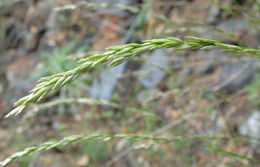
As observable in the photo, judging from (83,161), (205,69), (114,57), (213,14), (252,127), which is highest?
(114,57)

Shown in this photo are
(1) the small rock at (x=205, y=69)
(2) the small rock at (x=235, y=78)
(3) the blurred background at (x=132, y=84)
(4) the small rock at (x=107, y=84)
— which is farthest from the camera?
(4) the small rock at (x=107, y=84)

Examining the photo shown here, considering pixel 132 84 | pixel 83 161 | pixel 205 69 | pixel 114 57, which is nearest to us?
pixel 114 57

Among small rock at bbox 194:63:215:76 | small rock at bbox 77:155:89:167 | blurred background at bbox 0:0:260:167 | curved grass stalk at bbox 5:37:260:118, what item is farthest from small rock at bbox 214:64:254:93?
curved grass stalk at bbox 5:37:260:118

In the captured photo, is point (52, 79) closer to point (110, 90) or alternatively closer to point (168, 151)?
point (168, 151)

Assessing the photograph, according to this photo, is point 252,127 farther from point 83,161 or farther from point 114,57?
point 114,57

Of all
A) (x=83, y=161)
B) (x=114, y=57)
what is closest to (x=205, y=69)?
(x=83, y=161)

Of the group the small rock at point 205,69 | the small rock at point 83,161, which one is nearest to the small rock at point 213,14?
the small rock at point 205,69

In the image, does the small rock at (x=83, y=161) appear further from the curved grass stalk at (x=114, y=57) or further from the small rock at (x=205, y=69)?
the curved grass stalk at (x=114, y=57)

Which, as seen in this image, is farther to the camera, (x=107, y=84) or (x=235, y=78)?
(x=107, y=84)
